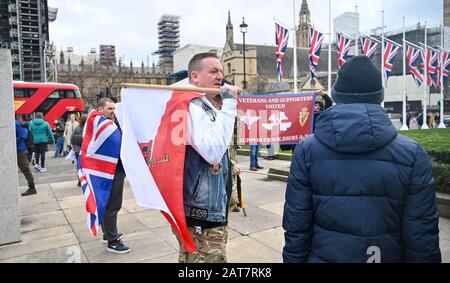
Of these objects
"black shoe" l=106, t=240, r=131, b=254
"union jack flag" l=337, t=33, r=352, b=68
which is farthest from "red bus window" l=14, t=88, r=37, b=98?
"black shoe" l=106, t=240, r=131, b=254

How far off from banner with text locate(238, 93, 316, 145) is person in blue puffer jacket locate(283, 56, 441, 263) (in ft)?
18.2

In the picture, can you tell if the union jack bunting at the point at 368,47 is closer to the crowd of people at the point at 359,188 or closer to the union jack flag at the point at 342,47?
the union jack flag at the point at 342,47

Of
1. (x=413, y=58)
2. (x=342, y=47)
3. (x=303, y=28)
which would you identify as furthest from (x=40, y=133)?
(x=303, y=28)

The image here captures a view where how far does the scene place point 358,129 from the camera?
169cm

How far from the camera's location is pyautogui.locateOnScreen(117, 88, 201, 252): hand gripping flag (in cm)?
233

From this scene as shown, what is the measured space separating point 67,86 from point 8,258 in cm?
2699

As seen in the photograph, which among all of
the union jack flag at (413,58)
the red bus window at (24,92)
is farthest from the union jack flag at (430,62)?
the red bus window at (24,92)

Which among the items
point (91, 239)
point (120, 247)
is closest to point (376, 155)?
point (120, 247)

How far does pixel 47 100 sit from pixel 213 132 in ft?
95.9

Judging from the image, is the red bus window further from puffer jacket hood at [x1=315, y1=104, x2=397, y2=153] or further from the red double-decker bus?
puffer jacket hood at [x1=315, y1=104, x2=397, y2=153]

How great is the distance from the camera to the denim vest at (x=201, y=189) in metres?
2.35

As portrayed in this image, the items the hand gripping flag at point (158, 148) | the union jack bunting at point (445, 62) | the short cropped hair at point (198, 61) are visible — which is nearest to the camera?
the hand gripping flag at point (158, 148)

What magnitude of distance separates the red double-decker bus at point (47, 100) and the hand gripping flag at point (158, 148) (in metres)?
27.1
